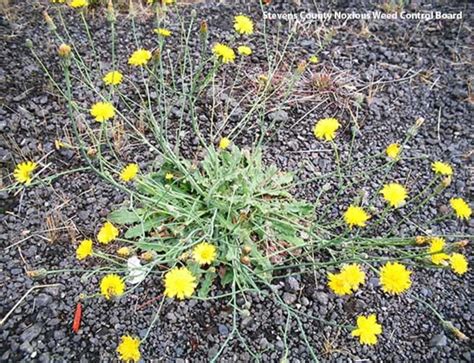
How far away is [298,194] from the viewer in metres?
2.44

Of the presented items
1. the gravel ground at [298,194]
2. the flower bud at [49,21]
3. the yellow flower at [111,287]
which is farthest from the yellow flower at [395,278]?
→ the flower bud at [49,21]

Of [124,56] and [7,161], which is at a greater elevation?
[124,56]

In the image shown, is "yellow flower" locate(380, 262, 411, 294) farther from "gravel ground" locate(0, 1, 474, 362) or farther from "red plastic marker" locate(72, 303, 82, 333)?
"red plastic marker" locate(72, 303, 82, 333)

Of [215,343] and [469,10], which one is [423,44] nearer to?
[469,10]

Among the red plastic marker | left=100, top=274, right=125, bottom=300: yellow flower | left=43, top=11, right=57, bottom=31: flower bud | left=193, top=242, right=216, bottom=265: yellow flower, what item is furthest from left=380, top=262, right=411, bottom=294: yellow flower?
→ left=43, top=11, right=57, bottom=31: flower bud

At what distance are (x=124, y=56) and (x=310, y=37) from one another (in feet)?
3.84

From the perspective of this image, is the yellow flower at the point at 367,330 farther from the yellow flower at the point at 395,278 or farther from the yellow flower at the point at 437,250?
the yellow flower at the point at 437,250

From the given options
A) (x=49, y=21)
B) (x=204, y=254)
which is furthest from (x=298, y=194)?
(x=49, y=21)

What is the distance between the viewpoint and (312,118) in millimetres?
2795

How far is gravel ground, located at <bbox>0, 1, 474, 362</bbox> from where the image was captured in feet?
6.41

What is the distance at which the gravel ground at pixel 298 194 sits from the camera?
77.0 inches

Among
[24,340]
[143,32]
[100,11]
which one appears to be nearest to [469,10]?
[143,32]

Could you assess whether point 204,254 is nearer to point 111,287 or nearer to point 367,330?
point 111,287

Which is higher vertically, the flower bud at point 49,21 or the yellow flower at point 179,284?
the flower bud at point 49,21
